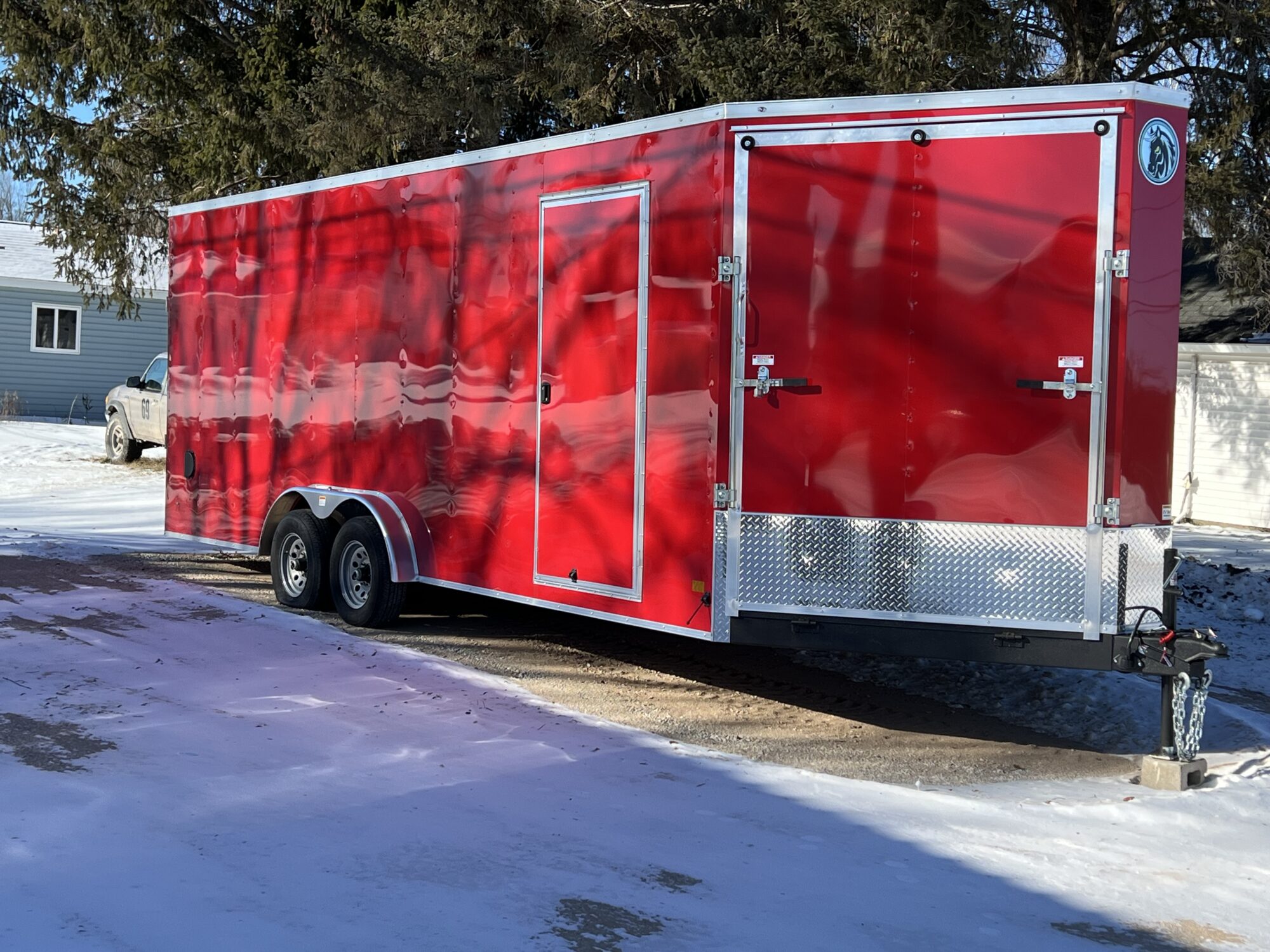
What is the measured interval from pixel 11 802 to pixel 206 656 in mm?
3009

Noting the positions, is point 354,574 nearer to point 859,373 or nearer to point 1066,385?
point 859,373

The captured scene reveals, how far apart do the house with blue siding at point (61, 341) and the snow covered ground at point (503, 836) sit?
24871 mm

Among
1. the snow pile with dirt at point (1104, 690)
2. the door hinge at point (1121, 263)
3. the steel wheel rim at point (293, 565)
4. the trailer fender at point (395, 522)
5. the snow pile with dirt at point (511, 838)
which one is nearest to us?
the snow pile with dirt at point (511, 838)

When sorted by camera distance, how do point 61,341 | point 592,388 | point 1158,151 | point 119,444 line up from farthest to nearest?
point 61,341
point 119,444
point 592,388
point 1158,151

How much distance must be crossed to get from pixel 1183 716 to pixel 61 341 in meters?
29.7

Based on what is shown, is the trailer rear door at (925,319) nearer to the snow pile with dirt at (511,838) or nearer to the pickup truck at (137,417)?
the snow pile with dirt at (511,838)

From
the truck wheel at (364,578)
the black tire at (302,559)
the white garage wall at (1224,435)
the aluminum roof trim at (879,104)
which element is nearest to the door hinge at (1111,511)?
the aluminum roof trim at (879,104)

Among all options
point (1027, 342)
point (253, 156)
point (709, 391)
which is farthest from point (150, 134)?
point (1027, 342)

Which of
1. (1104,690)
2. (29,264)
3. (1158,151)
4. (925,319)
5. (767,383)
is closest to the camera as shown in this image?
(1158,151)

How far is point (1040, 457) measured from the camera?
22.3 ft

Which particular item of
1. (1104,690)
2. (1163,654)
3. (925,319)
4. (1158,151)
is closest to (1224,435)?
(1104,690)

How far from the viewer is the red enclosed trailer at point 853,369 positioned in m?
6.72

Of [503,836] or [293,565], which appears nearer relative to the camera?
[503,836]

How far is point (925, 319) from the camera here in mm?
6961
